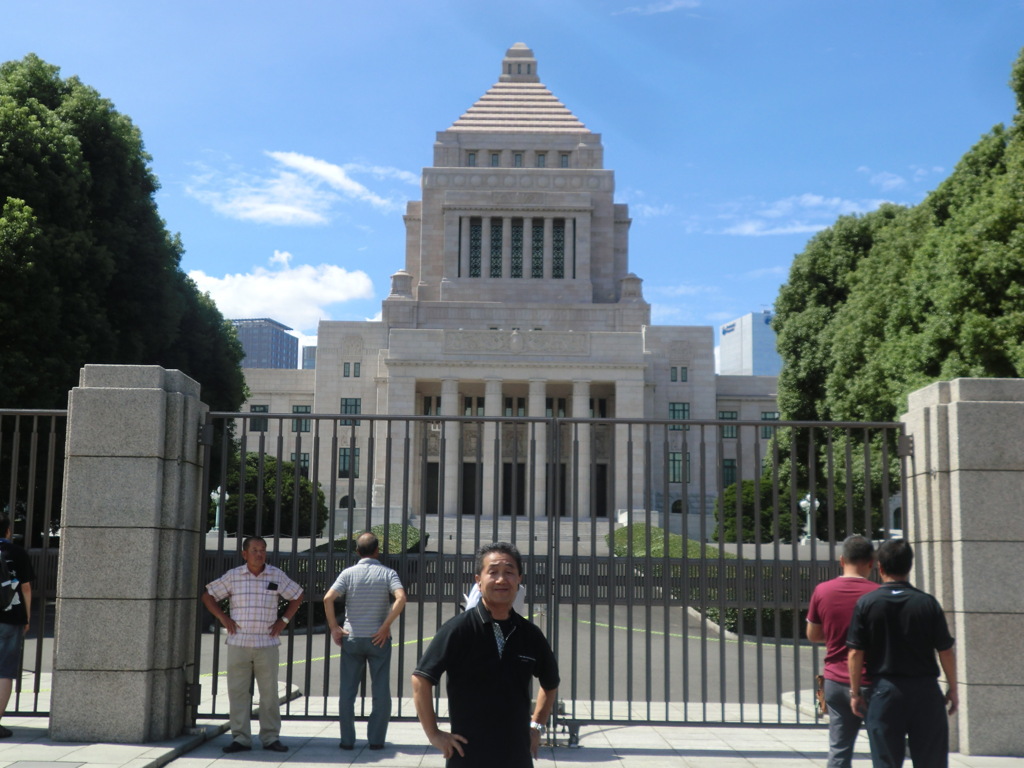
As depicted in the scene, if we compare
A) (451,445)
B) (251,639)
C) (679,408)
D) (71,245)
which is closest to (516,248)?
(679,408)

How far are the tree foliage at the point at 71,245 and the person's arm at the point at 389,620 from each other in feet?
47.8

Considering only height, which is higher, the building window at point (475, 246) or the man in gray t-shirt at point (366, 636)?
the building window at point (475, 246)

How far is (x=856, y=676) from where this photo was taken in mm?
5855

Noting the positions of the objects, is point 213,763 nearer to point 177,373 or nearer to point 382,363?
point 177,373

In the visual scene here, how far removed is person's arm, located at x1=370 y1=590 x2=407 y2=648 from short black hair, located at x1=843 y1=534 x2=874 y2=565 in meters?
3.46

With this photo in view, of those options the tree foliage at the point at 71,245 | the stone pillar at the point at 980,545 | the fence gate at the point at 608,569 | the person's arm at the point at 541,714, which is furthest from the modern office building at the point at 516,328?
the person's arm at the point at 541,714

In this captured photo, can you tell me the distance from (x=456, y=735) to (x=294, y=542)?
486cm

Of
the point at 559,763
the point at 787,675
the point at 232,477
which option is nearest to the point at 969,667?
the point at 559,763

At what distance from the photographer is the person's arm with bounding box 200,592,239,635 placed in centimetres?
811

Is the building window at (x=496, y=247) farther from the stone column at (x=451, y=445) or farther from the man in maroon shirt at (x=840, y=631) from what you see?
the man in maroon shirt at (x=840, y=631)

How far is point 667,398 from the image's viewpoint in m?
60.7

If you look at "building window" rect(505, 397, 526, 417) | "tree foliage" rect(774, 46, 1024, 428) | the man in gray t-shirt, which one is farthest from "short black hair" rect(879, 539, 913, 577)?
"building window" rect(505, 397, 526, 417)

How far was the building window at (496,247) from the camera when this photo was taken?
217ft

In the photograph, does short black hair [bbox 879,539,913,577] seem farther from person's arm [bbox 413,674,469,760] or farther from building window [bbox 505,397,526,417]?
building window [bbox 505,397,526,417]
